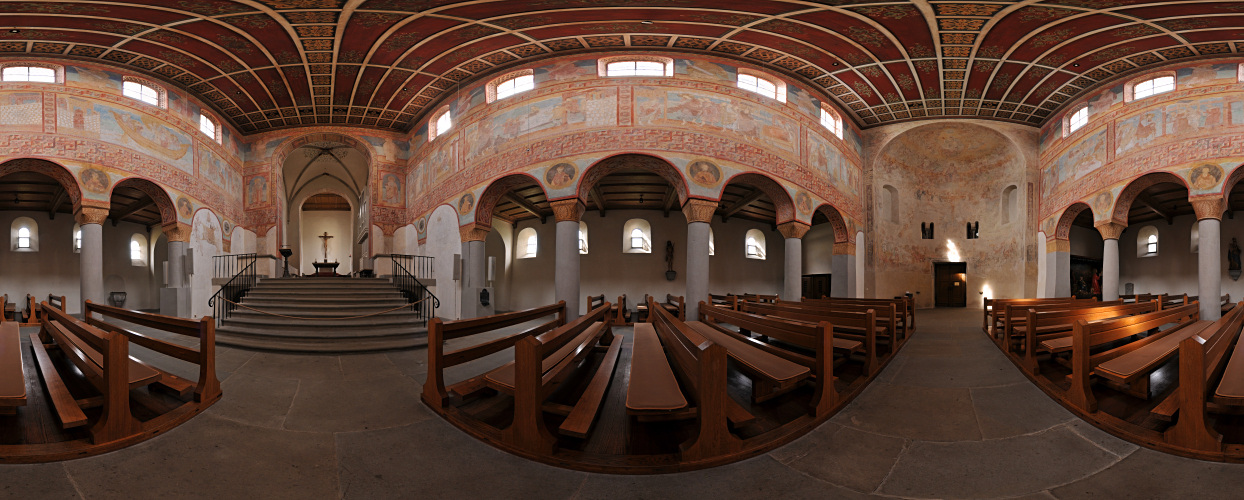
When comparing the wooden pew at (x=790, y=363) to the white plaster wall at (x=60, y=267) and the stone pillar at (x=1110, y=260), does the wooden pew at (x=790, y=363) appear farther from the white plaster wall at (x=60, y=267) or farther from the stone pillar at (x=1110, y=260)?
the white plaster wall at (x=60, y=267)

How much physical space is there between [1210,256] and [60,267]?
125 ft

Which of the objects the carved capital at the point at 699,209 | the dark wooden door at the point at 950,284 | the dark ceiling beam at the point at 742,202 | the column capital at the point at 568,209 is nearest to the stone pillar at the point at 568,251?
the column capital at the point at 568,209

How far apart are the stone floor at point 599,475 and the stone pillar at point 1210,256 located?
14.4m

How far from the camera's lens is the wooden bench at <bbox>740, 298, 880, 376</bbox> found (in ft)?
19.3

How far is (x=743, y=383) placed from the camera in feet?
17.4

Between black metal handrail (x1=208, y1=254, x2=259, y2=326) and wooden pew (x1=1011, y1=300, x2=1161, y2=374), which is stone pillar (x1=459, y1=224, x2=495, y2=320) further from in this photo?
wooden pew (x1=1011, y1=300, x2=1161, y2=374)

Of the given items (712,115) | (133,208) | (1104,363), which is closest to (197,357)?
(1104,363)

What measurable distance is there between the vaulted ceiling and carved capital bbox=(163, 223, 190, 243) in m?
4.11

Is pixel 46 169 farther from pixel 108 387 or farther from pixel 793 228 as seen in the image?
pixel 793 228

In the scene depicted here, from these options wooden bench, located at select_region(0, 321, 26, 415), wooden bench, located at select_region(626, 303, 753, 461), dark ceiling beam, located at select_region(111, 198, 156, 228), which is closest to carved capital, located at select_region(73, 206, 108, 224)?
dark ceiling beam, located at select_region(111, 198, 156, 228)

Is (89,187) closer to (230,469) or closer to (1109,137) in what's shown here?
(230,469)

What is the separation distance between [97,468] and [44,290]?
2440 centimetres

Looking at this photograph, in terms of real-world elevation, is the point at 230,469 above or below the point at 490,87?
below

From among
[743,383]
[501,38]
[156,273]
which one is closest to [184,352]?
[743,383]
